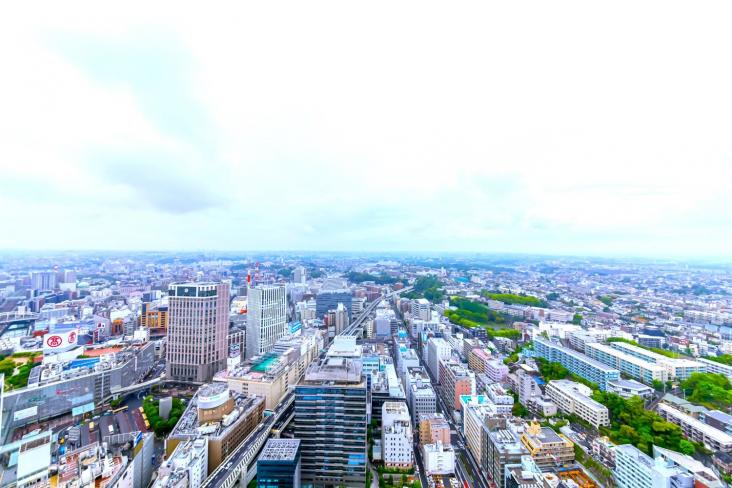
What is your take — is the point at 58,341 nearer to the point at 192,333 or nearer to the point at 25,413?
the point at 25,413

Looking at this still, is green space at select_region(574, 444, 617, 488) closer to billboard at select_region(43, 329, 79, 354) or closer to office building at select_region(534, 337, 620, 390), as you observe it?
office building at select_region(534, 337, 620, 390)

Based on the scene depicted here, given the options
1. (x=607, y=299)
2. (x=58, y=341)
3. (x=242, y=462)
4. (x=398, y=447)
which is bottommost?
(x=398, y=447)

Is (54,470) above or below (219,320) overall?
A: below

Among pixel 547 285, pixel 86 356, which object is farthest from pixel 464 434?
pixel 547 285

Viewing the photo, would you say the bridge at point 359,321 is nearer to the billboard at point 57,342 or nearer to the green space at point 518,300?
the green space at point 518,300

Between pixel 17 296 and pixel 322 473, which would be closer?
pixel 322 473

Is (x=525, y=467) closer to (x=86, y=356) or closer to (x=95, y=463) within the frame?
(x=95, y=463)

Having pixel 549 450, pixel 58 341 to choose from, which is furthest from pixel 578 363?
pixel 58 341

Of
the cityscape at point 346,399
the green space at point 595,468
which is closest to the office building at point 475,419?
the cityscape at point 346,399
